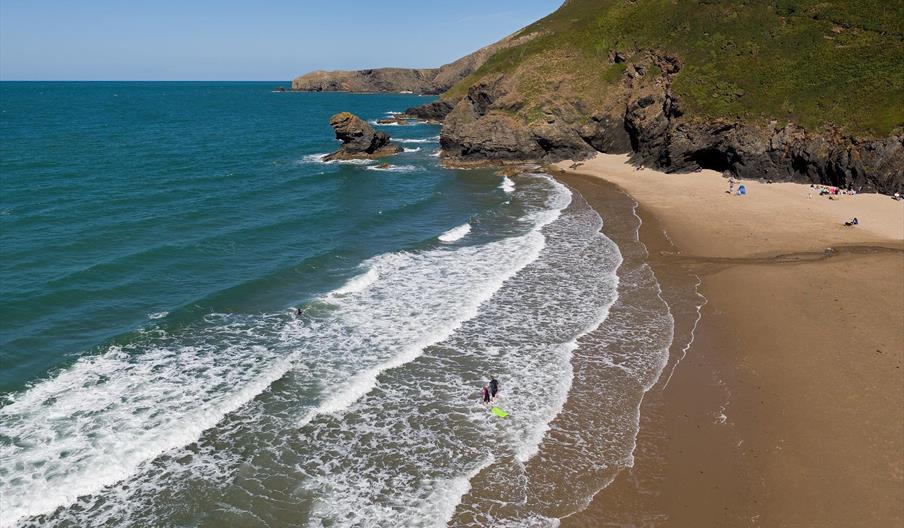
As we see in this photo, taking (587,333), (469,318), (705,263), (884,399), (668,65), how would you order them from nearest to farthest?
(884,399) < (587,333) < (469,318) < (705,263) < (668,65)

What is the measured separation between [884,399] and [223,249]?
30.9m

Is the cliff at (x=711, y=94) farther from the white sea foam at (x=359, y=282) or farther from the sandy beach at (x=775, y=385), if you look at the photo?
the white sea foam at (x=359, y=282)

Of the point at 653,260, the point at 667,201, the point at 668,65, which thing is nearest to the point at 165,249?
the point at 653,260

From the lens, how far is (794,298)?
24000mm

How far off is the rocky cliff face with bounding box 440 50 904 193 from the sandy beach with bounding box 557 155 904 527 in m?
8.56

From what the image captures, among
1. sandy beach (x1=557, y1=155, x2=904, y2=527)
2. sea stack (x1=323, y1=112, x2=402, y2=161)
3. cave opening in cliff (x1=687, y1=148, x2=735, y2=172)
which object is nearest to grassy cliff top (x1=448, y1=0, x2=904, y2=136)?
cave opening in cliff (x1=687, y1=148, x2=735, y2=172)

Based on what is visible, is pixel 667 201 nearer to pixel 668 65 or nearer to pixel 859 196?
pixel 859 196

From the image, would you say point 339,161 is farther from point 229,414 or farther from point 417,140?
point 229,414

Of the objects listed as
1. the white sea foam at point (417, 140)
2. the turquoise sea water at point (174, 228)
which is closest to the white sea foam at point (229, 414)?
the turquoise sea water at point (174, 228)

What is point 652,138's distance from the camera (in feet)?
177

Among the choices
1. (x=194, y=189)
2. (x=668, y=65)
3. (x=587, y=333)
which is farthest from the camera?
(x=668, y=65)

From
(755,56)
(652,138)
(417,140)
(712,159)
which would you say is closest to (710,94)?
(652,138)

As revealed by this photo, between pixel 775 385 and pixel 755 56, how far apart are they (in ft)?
159

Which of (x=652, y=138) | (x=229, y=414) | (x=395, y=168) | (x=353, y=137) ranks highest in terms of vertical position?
(x=652, y=138)
